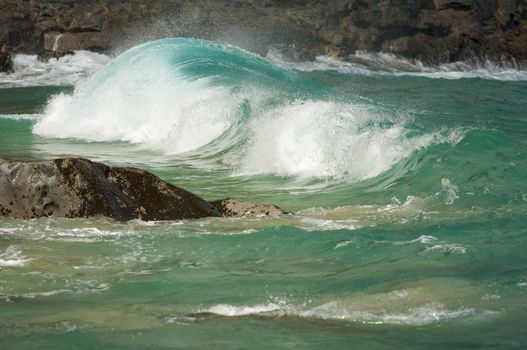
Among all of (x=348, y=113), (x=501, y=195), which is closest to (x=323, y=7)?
(x=348, y=113)

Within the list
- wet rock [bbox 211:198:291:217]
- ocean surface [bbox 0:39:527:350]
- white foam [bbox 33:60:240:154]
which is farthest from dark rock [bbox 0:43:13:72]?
wet rock [bbox 211:198:291:217]

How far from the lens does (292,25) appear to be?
1706 inches

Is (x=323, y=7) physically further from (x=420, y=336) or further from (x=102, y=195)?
(x=420, y=336)

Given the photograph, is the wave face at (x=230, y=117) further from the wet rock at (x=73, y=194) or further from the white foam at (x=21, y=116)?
the wet rock at (x=73, y=194)

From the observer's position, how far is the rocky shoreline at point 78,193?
10.0m

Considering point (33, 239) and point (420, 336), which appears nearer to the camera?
point (420, 336)

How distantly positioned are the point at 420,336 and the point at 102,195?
4.36m

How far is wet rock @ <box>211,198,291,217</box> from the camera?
10727mm

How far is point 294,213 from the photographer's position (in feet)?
36.6

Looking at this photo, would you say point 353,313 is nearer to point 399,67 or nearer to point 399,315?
point 399,315

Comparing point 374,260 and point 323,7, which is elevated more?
point 323,7

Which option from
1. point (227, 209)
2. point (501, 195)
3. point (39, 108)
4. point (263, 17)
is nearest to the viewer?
point (227, 209)

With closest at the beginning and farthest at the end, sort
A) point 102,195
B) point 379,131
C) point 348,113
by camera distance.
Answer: point 102,195 < point 379,131 < point 348,113

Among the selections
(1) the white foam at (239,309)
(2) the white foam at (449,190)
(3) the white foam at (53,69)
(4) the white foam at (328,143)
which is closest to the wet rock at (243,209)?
→ (2) the white foam at (449,190)
